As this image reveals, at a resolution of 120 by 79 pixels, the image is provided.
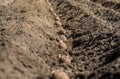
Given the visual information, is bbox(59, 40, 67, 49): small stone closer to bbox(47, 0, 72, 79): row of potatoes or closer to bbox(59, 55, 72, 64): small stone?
bbox(47, 0, 72, 79): row of potatoes

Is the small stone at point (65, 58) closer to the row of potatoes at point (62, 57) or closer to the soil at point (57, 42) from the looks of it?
the row of potatoes at point (62, 57)

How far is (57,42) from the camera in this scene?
12.8m

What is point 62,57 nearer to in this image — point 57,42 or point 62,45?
point 62,45

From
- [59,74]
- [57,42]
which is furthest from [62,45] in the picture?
[59,74]

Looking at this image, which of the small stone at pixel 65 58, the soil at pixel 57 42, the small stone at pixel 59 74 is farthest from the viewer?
the small stone at pixel 65 58

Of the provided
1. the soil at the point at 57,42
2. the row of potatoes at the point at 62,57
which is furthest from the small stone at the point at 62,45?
the soil at the point at 57,42

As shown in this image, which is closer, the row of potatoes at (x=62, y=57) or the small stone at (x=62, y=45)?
the row of potatoes at (x=62, y=57)

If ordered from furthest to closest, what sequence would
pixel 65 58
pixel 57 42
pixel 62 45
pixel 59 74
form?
pixel 57 42, pixel 62 45, pixel 65 58, pixel 59 74

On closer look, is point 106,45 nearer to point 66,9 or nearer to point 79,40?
point 79,40

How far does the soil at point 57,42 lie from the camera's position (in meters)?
8.84

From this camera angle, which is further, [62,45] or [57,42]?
[57,42]

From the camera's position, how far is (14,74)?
8.04 metres

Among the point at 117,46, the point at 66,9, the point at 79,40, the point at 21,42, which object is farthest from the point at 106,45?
the point at 66,9

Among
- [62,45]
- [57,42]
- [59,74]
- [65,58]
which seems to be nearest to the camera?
[59,74]
